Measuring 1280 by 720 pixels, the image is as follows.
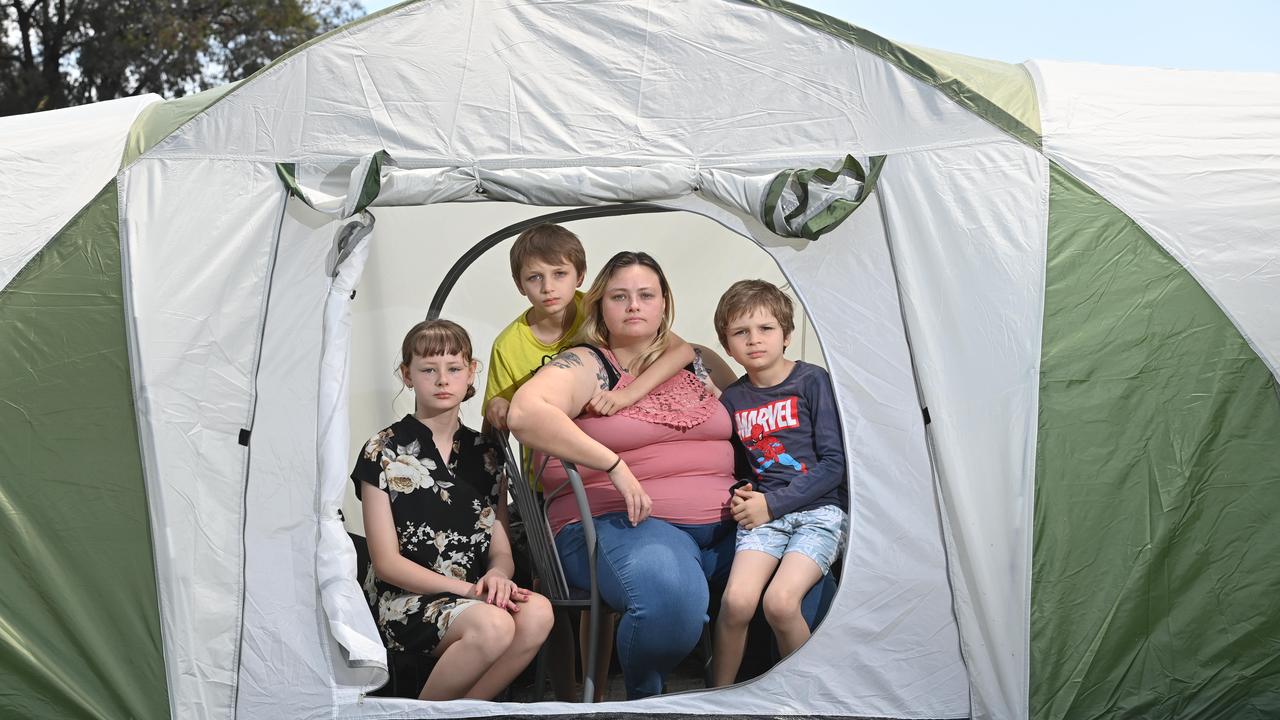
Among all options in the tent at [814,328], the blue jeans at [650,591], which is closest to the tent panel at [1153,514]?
the tent at [814,328]

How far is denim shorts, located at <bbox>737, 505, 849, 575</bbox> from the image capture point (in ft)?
10.4

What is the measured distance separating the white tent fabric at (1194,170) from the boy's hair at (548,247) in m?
1.35

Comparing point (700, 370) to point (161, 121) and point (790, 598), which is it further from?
point (161, 121)

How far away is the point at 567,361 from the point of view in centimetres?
333

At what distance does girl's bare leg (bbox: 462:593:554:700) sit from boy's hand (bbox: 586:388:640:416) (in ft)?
1.76

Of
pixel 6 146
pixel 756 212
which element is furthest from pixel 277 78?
pixel 756 212

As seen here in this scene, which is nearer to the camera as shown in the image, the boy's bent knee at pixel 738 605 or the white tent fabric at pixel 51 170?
the boy's bent knee at pixel 738 605

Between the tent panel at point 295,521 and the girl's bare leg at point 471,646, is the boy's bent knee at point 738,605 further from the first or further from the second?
the tent panel at point 295,521

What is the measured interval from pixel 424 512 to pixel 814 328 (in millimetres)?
1146

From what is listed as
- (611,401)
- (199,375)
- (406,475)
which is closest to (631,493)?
(611,401)

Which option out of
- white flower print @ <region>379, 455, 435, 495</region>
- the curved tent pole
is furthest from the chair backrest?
the curved tent pole

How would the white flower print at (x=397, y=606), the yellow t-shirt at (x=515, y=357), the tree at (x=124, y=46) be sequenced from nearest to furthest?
1. the white flower print at (x=397, y=606)
2. the yellow t-shirt at (x=515, y=357)
3. the tree at (x=124, y=46)

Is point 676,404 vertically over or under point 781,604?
over

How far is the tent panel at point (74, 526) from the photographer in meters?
3.04
